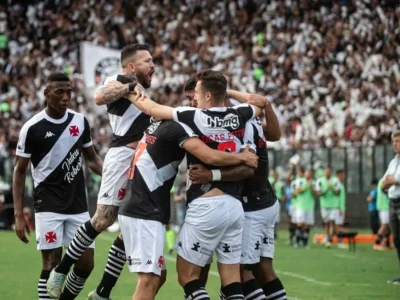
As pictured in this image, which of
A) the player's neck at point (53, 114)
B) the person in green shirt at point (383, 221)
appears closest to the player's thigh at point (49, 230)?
the player's neck at point (53, 114)

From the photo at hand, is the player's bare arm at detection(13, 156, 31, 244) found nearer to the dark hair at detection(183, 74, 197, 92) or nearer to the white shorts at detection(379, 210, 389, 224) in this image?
the dark hair at detection(183, 74, 197, 92)

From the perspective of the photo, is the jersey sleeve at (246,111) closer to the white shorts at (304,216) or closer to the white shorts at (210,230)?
the white shorts at (210,230)

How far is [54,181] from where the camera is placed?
35.6 ft

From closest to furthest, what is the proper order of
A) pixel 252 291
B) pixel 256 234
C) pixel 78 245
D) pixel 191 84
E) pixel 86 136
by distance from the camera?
pixel 252 291 → pixel 256 234 → pixel 191 84 → pixel 78 245 → pixel 86 136

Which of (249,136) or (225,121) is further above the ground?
(225,121)

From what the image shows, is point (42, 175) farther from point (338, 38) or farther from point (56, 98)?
point (338, 38)

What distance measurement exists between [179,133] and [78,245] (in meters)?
2.26

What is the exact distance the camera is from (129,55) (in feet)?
33.9

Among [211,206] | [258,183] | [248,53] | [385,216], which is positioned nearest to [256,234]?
A: [258,183]

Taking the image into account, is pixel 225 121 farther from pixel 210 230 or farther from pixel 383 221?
pixel 383 221

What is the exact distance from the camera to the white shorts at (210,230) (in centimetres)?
892

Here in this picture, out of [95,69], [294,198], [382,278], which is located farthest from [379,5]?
[382,278]

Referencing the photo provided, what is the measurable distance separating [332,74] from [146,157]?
27.1m

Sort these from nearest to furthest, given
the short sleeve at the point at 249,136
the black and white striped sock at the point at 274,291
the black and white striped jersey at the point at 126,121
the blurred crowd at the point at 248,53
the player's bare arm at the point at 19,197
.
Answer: the short sleeve at the point at 249,136, the black and white striped sock at the point at 274,291, the black and white striped jersey at the point at 126,121, the player's bare arm at the point at 19,197, the blurred crowd at the point at 248,53
